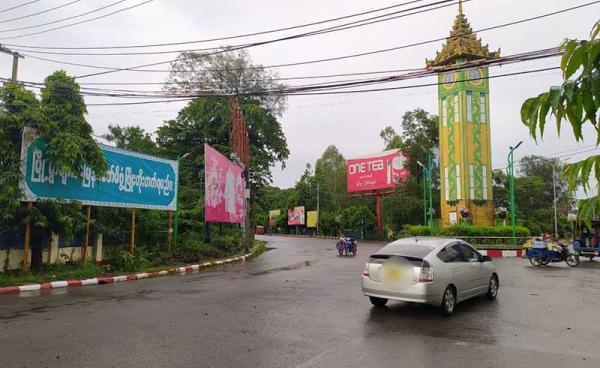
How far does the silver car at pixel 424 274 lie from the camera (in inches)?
353

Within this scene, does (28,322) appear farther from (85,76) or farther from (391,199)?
(391,199)

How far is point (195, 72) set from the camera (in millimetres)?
46875

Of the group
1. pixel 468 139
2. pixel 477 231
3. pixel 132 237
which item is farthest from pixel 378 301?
pixel 468 139

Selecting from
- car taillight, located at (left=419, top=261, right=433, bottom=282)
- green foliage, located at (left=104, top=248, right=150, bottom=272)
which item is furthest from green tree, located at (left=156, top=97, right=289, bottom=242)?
car taillight, located at (left=419, top=261, right=433, bottom=282)

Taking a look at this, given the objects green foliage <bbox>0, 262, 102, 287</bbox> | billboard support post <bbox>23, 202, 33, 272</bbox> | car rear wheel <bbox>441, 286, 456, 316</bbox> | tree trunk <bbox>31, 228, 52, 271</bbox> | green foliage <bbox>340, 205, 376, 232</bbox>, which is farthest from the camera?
green foliage <bbox>340, 205, 376, 232</bbox>

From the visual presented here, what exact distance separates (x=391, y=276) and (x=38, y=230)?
12038mm

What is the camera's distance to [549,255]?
67.7 feet

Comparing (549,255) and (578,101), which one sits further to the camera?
(549,255)

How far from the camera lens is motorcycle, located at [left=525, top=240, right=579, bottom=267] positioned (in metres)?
20.6

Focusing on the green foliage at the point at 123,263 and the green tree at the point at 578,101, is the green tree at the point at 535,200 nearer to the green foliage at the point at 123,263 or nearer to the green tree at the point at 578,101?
the green foliage at the point at 123,263

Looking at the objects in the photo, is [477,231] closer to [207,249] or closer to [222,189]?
[222,189]

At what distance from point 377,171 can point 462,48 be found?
2327 cm

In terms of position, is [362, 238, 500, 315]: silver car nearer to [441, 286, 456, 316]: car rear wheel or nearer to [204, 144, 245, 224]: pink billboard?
[441, 286, 456, 316]: car rear wheel

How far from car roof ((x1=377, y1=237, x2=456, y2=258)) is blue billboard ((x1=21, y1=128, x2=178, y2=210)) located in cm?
1159
